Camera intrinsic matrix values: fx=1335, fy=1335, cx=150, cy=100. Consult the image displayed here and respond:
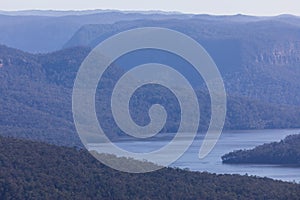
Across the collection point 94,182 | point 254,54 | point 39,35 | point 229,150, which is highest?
point 39,35

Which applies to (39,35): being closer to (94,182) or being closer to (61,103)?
(61,103)

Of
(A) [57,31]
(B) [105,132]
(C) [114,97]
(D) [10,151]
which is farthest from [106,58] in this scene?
(A) [57,31]

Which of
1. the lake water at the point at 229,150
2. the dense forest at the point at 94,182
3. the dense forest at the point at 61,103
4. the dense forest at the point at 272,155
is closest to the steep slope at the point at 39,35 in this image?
the dense forest at the point at 61,103

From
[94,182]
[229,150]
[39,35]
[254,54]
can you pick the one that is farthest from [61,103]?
[39,35]

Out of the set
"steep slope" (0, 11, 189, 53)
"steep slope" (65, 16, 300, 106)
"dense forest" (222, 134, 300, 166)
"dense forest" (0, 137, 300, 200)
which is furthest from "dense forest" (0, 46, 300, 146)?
"steep slope" (0, 11, 189, 53)

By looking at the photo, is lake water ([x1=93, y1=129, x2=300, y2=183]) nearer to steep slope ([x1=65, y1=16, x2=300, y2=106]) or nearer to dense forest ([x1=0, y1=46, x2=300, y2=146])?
dense forest ([x1=0, y1=46, x2=300, y2=146])

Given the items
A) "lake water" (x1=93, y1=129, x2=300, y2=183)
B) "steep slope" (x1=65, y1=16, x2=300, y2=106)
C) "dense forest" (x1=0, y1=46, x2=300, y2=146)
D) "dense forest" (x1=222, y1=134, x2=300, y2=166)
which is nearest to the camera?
"lake water" (x1=93, y1=129, x2=300, y2=183)
